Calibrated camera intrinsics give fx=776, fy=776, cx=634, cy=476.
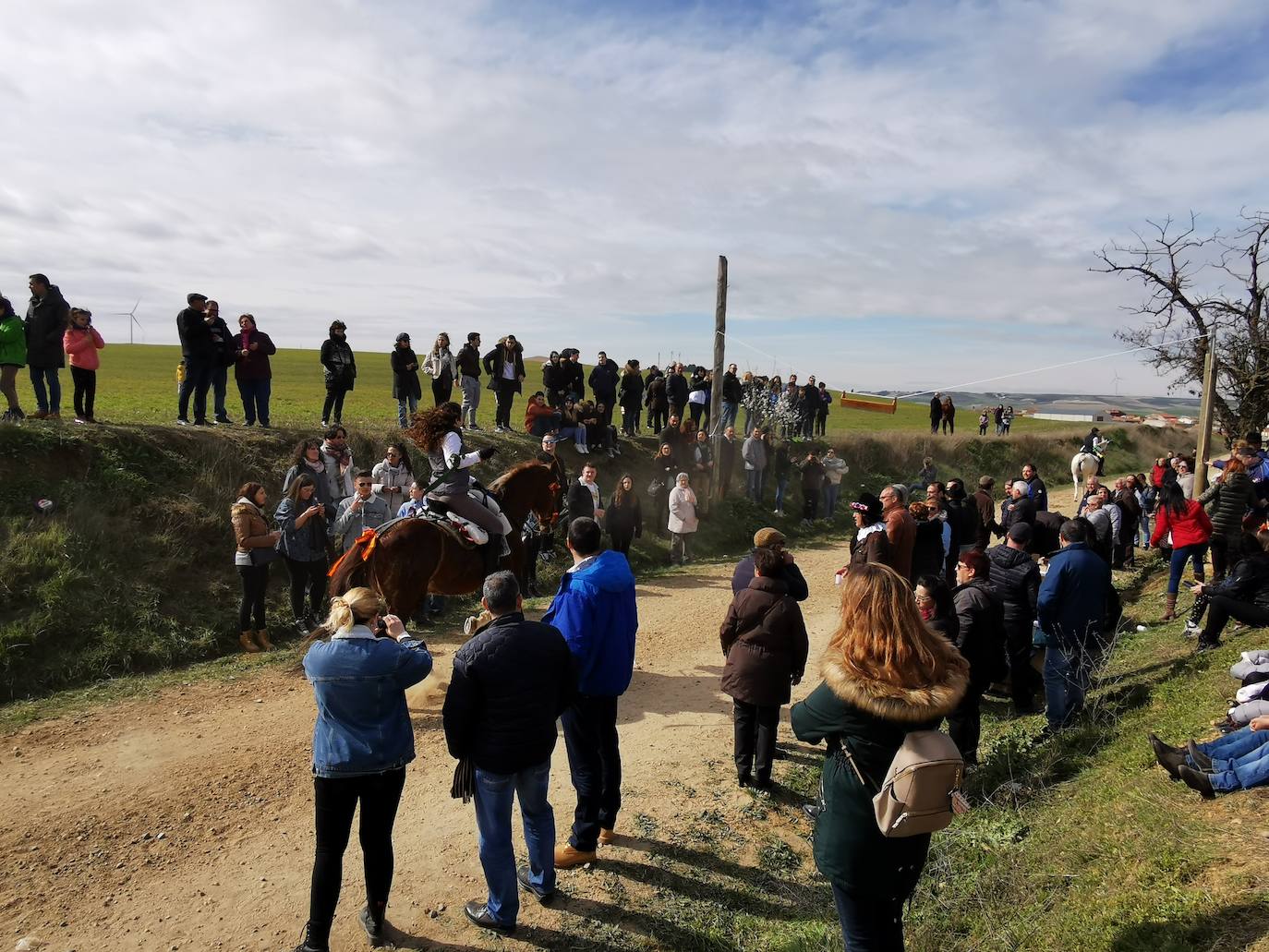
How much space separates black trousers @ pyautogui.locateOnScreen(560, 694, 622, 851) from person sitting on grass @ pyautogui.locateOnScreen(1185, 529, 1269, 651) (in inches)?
241

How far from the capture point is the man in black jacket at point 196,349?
12.1 meters

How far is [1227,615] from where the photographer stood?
766cm

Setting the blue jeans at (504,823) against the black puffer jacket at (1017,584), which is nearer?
the blue jeans at (504,823)

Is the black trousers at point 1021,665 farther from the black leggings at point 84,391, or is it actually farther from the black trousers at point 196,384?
the black leggings at point 84,391

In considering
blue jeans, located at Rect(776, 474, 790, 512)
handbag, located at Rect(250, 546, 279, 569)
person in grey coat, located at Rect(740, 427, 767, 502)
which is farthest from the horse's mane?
blue jeans, located at Rect(776, 474, 790, 512)

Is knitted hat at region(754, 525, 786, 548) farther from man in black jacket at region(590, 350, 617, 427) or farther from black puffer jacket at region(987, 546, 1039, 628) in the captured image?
man in black jacket at region(590, 350, 617, 427)

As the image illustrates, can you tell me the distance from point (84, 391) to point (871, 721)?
12486 mm

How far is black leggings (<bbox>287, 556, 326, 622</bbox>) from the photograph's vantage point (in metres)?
9.93

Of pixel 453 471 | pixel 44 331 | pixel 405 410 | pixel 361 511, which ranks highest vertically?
pixel 44 331

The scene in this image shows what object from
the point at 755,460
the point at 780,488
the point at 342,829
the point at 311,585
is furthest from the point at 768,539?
the point at 780,488

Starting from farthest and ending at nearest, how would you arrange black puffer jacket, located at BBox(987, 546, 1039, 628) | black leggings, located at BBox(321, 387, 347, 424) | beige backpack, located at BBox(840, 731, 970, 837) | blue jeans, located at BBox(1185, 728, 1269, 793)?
1. black leggings, located at BBox(321, 387, 347, 424)
2. black puffer jacket, located at BBox(987, 546, 1039, 628)
3. blue jeans, located at BBox(1185, 728, 1269, 793)
4. beige backpack, located at BBox(840, 731, 970, 837)

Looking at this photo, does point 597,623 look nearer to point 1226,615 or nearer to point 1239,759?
point 1239,759

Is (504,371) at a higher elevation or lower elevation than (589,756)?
higher

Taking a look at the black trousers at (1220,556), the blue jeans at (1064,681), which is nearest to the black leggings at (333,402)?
the blue jeans at (1064,681)
